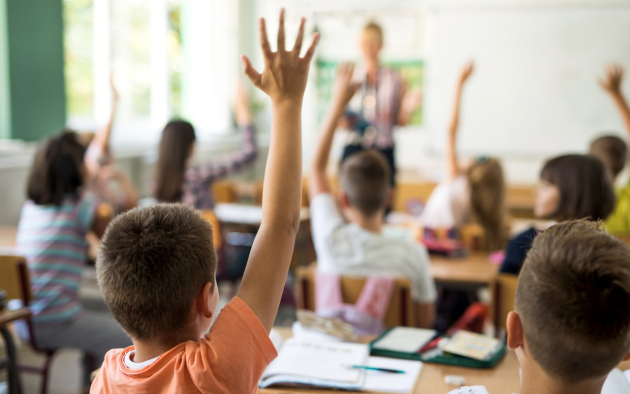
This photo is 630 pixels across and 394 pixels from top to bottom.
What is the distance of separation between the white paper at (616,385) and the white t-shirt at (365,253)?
1.05m

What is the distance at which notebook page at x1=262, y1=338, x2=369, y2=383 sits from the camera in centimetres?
149

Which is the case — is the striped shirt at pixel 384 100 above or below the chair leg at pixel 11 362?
above

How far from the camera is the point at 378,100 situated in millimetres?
5125

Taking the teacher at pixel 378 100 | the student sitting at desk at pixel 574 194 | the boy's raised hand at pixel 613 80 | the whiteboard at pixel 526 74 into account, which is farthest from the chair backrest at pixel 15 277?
the whiteboard at pixel 526 74

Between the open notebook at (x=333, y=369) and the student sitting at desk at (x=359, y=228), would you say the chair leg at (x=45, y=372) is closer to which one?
the student sitting at desk at (x=359, y=228)

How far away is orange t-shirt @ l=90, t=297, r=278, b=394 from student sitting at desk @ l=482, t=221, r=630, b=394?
43 centimetres

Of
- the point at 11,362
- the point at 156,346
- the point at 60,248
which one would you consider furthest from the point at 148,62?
the point at 156,346

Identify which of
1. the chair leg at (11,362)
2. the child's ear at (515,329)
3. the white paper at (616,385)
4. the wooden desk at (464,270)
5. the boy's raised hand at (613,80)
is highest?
the boy's raised hand at (613,80)

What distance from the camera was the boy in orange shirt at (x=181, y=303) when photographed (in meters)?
1.05

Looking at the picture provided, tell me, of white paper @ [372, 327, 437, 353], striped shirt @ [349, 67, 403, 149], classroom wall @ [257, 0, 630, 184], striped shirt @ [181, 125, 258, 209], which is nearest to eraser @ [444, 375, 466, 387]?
white paper @ [372, 327, 437, 353]

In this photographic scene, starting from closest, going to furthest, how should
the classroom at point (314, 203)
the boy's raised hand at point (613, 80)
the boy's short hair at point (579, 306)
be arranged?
the boy's short hair at point (579, 306) → the classroom at point (314, 203) → the boy's raised hand at point (613, 80)

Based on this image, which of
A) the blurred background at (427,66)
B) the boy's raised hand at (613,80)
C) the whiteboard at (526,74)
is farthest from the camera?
the whiteboard at (526,74)

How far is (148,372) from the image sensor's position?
1.09 metres

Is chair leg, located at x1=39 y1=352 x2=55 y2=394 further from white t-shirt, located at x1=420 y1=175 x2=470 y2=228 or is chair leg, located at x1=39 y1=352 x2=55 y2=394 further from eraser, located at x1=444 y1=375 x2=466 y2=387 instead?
white t-shirt, located at x1=420 y1=175 x2=470 y2=228
